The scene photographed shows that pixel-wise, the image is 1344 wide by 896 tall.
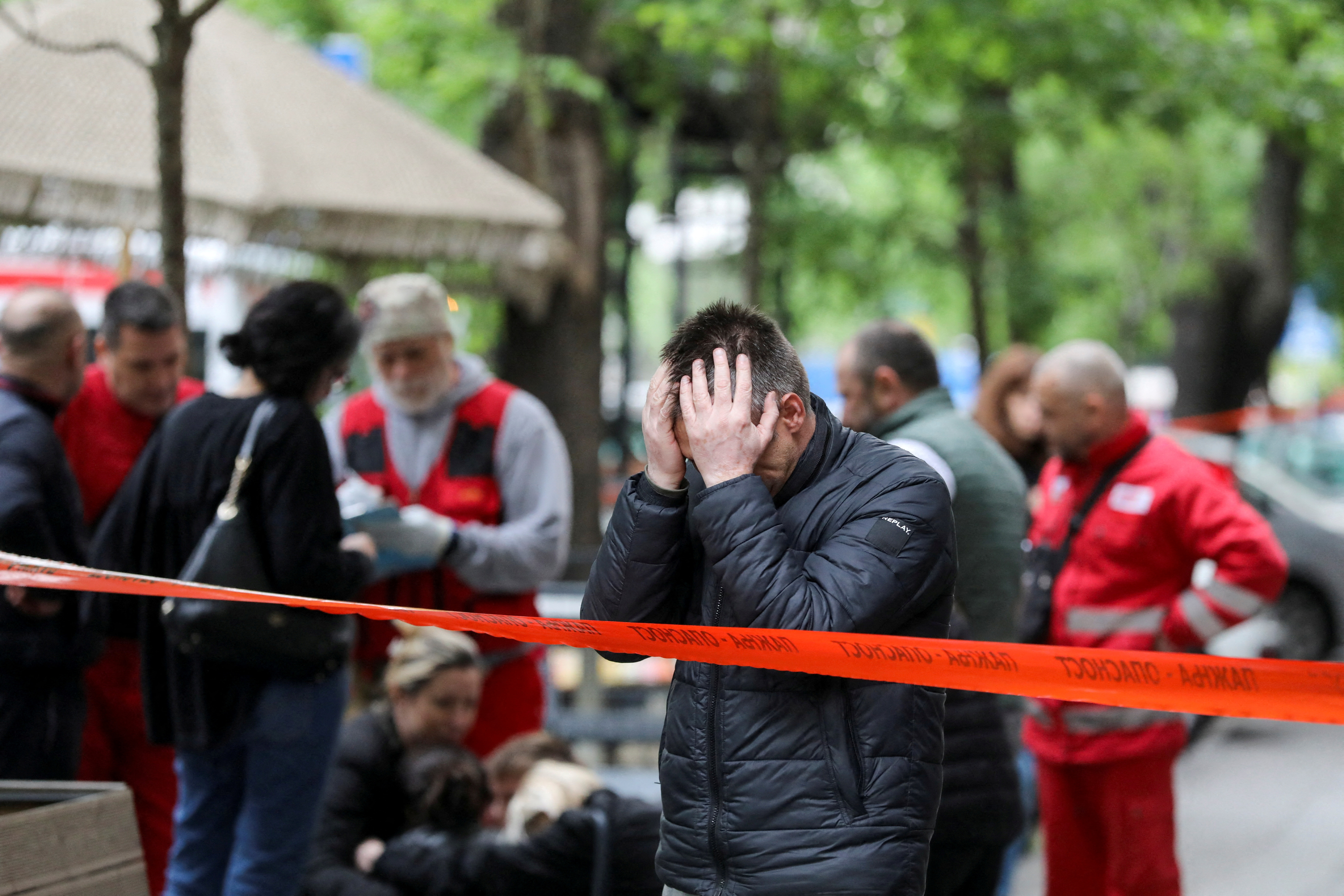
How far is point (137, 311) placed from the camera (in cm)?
433

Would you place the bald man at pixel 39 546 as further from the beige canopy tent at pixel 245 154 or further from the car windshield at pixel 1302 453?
the car windshield at pixel 1302 453

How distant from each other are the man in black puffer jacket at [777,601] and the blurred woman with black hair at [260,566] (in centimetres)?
134

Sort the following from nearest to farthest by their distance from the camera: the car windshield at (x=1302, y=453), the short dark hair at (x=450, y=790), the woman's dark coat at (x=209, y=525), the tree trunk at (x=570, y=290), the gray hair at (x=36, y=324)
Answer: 1. the woman's dark coat at (x=209, y=525)
2. the gray hair at (x=36, y=324)
3. the short dark hair at (x=450, y=790)
4. the tree trunk at (x=570, y=290)
5. the car windshield at (x=1302, y=453)

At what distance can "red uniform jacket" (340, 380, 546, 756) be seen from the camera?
4918 millimetres

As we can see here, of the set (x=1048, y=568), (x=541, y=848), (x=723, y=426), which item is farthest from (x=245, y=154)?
(x=723, y=426)

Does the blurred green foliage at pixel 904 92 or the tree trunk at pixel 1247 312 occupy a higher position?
the blurred green foliage at pixel 904 92

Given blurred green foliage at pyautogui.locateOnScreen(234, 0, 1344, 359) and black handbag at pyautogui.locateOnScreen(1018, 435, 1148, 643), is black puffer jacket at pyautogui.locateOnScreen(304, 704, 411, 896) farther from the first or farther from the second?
blurred green foliage at pyautogui.locateOnScreen(234, 0, 1344, 359)

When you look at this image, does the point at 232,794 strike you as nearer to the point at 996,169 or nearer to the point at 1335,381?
the point at 996,169

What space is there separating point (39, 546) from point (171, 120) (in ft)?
5.06

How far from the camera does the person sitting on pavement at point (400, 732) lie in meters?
4.68

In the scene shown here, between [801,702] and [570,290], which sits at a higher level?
[570,290]

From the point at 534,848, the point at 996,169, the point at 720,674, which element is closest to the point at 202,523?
the point at 534,848

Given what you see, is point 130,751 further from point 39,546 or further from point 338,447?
point 338,447

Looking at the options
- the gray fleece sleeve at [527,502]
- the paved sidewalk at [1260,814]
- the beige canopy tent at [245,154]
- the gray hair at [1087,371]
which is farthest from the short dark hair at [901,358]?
the paved sidewalk at [1260,814]
